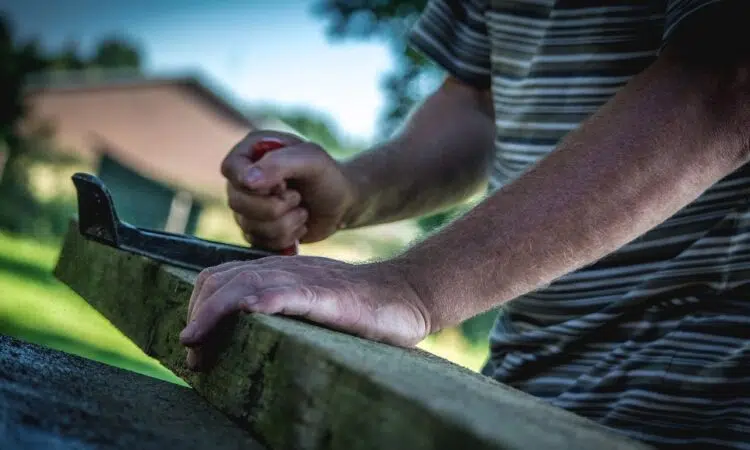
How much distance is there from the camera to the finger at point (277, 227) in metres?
2.21

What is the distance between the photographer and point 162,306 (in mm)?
1645

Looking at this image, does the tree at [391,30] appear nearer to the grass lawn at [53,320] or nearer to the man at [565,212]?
the grass lawn at [53,320]

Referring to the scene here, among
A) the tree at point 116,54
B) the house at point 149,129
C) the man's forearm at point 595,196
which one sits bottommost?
the tree at point 116,54

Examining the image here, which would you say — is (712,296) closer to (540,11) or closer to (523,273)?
(523,273)

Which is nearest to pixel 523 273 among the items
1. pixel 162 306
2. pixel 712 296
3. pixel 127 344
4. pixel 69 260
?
pixel 712 296

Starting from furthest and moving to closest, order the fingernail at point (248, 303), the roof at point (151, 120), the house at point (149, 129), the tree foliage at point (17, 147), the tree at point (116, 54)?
1. the tree at point (116, 54)
2. the roof at point (151, 120)
3. the house at point (149, 129)
4. the tree foliage at point (17, 147)
5. the fingernail at point (248, 303)

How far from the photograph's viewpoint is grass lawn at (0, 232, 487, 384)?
1023cm

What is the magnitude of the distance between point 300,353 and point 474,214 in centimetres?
46

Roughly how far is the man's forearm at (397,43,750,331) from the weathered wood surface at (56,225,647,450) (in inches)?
6.1

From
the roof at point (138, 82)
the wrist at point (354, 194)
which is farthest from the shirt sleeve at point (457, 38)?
the roof at point (138, 82)

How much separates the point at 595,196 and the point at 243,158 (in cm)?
109

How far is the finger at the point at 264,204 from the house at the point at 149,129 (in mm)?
28194

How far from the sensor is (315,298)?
4.22 ft

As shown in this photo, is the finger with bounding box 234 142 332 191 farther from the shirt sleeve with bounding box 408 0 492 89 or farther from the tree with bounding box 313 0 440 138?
the tree with bounding box 313 0 440 138
